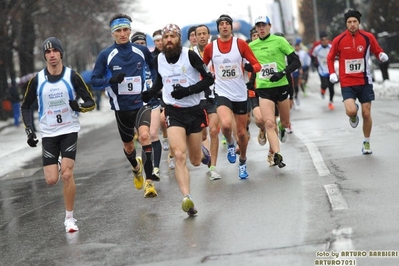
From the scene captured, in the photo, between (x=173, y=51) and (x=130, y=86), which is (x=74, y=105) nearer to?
(x=173, y=51)

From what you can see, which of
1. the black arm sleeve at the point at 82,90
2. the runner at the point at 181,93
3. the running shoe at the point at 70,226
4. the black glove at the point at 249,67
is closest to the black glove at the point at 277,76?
the black glove at the point at 249,67

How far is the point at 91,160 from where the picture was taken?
1884 cm

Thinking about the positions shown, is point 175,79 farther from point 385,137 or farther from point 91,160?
point 91,160

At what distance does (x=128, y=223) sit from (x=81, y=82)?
1.54 metres

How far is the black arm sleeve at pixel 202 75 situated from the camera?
963cm

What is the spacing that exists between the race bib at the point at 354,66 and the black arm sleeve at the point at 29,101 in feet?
17.2

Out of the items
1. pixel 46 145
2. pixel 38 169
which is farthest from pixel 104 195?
pixel 38 169

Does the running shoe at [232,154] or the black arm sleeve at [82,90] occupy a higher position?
the black arm sleeve at [82,90]

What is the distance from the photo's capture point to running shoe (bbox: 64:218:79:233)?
9.30 meters

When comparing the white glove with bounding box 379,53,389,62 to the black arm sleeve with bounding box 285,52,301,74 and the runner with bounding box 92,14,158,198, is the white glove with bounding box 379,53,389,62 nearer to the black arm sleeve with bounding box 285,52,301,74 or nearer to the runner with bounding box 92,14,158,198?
the black arm sleeve with bounding box 285,52,301,74

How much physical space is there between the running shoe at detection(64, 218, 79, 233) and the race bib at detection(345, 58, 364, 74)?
213 inches

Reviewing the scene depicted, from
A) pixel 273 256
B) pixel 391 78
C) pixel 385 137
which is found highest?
pixel 273 256

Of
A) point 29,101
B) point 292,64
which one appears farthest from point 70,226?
point 292,64

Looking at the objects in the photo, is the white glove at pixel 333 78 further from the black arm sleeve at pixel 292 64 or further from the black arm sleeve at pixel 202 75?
the black arm sleeve at pixel 202 75
